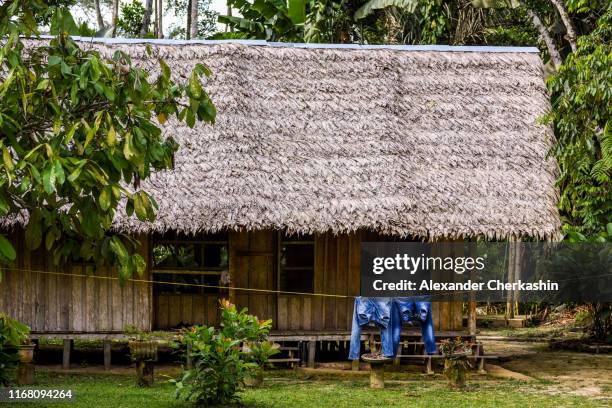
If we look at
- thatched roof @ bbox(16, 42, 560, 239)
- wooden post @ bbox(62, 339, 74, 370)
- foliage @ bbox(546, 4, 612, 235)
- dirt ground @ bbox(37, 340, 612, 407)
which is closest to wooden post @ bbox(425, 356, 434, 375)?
dirt ground @ bbox(37, 340, 612, 407)

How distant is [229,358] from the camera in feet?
27.6

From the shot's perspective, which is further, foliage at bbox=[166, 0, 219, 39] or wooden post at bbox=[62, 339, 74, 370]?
foliage at bbox=[166, 0, 219, 39]

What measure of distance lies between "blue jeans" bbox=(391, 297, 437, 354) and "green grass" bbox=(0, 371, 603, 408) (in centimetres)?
43

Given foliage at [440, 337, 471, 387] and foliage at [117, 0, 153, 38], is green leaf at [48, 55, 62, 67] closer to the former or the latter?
foliage at [440, 337, 471, 387]

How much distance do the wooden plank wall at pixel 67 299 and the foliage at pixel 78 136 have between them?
5.65 metres

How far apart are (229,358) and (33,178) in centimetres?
367

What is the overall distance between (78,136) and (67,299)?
638cm

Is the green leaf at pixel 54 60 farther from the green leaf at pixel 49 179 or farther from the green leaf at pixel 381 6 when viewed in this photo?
the green leaf at pixel 381 6

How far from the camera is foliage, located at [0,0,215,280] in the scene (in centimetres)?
527

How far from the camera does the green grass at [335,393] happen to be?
9125 millimetres

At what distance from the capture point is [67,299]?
11.7m

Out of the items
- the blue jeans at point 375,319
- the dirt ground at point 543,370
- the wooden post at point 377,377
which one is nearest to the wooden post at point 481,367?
the dirt ground at point 543,370

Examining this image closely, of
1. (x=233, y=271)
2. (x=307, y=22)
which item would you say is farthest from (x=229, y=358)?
(x=307, y=22)

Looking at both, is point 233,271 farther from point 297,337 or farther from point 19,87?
point 19,87
